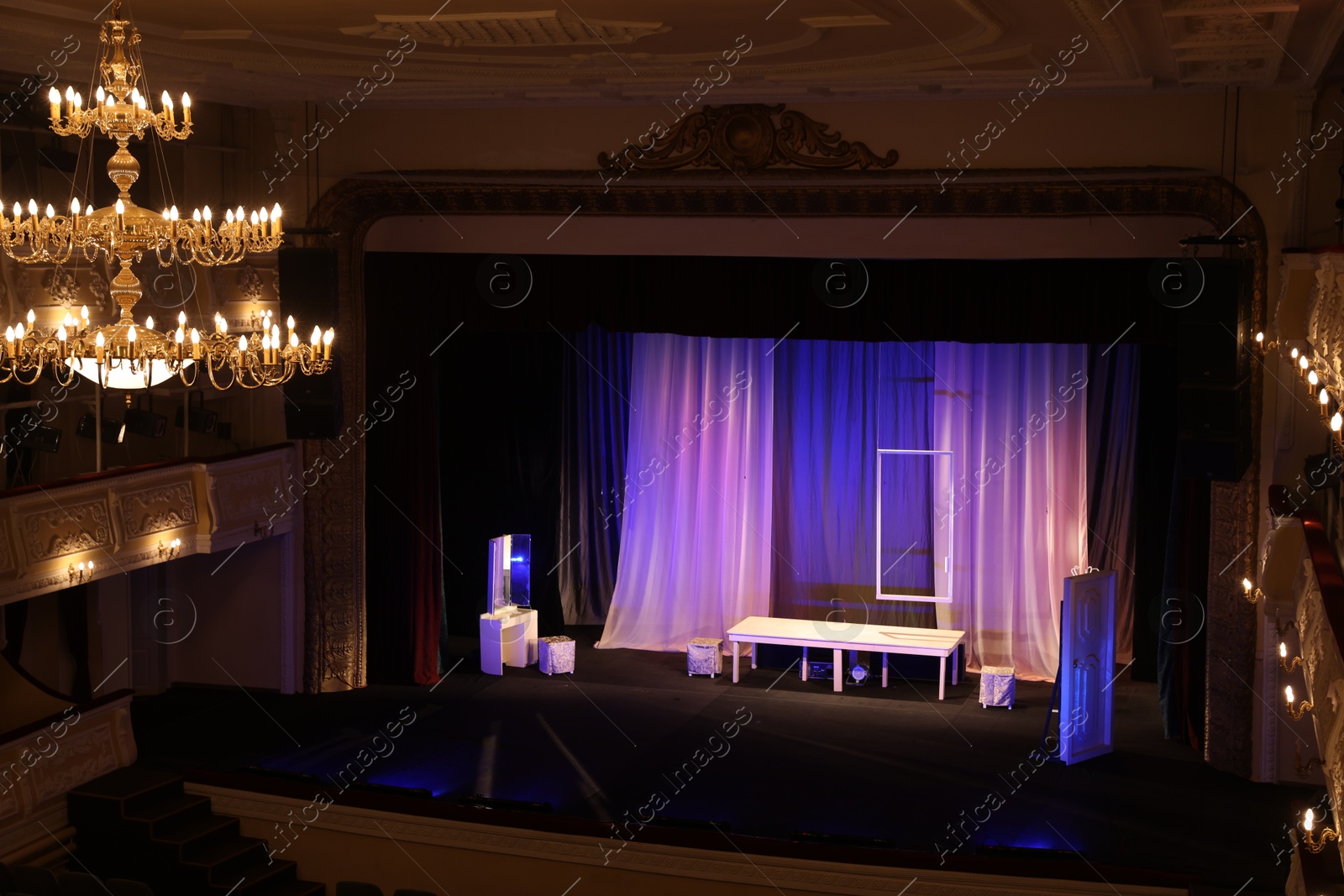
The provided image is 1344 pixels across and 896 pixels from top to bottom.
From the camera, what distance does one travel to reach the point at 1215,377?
8.81 m

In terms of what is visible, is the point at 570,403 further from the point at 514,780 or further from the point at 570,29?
the point at 570,29

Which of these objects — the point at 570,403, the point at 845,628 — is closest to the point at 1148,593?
the point at 845,628

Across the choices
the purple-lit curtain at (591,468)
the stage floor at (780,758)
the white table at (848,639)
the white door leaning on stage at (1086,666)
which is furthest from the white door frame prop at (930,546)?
the purple-lit curtain at (591,468)

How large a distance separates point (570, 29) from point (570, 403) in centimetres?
624

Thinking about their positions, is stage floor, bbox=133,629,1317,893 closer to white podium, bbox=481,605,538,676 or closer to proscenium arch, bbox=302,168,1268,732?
white podium, bbox=481,605,538,676

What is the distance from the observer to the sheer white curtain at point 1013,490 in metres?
12.0

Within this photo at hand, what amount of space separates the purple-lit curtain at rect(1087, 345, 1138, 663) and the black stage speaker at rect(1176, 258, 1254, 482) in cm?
282

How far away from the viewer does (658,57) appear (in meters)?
8.77

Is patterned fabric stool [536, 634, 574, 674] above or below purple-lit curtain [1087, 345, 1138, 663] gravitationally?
below

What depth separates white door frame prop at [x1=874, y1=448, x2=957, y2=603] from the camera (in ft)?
40.7

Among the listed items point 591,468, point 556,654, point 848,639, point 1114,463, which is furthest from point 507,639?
point 1114,463

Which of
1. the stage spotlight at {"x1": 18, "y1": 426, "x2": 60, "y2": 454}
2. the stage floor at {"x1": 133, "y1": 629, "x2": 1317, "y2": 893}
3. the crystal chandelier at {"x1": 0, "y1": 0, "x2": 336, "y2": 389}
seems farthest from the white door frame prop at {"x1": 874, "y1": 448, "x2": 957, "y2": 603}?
the crystal chandelier at {"x1": 0, "y1": 0, "x2": 336, "y2": 389}

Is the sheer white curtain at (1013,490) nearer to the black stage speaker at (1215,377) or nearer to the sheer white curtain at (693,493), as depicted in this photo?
the sheer white curtain at (693,493)

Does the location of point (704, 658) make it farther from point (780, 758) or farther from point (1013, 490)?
point (1013, 490)
